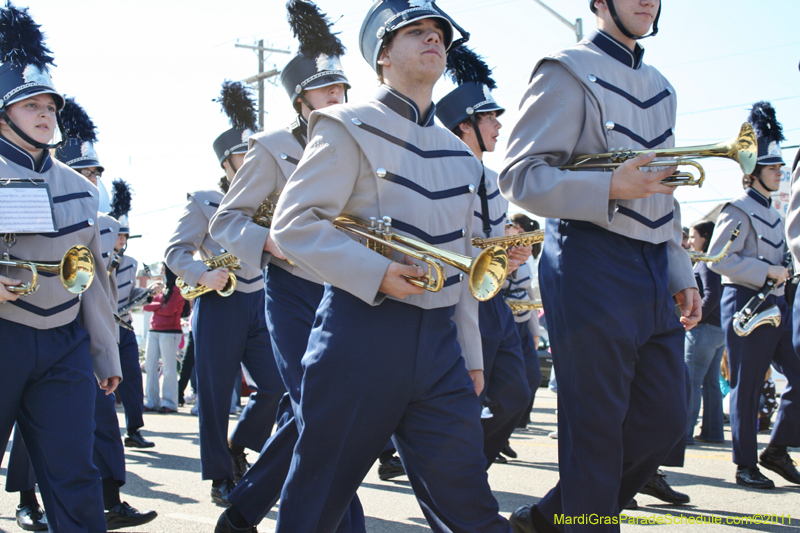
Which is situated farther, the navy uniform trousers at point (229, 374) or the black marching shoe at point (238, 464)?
the black marching shoe at point (238, 464)

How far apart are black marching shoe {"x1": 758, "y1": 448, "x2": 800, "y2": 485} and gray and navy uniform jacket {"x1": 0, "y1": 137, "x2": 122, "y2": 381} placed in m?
4.44

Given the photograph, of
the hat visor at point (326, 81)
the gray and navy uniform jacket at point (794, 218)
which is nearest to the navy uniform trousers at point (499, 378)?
the hat visor at point (326, 81)

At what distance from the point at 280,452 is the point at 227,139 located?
9.50ft

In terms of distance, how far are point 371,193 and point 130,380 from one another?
18.2ft

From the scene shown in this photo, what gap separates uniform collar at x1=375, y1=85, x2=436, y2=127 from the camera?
9.86ft

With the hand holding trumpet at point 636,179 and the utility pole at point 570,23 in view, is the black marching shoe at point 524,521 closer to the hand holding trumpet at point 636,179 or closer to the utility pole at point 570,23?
the hand holding trumpet at point 636,179

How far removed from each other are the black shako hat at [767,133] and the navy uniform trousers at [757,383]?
1094mm

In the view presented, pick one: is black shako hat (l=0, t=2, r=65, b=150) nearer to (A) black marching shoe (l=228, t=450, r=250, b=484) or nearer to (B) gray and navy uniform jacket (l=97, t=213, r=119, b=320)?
(B) gray and navy uniform jacket (l=97, t=213, r=119, b=320)

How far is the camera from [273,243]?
393cm

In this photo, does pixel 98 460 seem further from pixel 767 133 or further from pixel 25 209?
pixel 767 133

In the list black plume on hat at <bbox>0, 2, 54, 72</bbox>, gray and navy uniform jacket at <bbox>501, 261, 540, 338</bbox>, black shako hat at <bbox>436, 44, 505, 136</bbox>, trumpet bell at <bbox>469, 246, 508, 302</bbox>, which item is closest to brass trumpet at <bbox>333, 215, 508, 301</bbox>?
trumpet bell at <bbox>469, 246, 508, 302</bbox>

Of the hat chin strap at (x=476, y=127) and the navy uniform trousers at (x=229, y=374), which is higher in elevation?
the hat chin strap at (x=476, y=127)

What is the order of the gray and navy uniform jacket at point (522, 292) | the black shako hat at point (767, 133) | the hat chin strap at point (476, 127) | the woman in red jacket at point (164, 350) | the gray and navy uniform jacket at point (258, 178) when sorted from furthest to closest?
the woman in red jacket at point (164, 350) → the gray and navy uniform jacket at point (522, 292) → the black shako hat at point (767, 133) → the hat chin strap at point (476, 127) → the gray and navy uniform jacket at point (258, 178)

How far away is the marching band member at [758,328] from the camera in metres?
5.63
